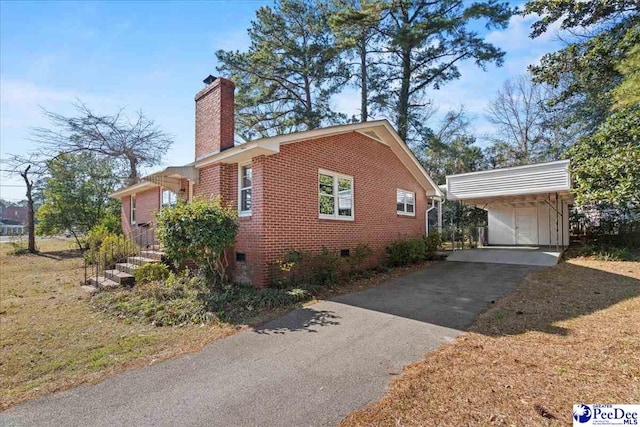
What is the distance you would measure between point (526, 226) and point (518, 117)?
53.3ft

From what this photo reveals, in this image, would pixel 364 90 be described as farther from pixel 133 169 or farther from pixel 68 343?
pixel 68 343

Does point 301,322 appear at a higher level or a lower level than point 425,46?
lower

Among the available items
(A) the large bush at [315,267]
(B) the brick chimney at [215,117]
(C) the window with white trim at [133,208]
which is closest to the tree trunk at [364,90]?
(B) the brick chimney at [215,117]

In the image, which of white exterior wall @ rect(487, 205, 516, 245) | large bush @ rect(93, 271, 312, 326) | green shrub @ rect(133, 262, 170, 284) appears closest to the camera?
large bush @ rect(93, 271, 312, 326)

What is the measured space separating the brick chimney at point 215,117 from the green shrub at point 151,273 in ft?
11.8

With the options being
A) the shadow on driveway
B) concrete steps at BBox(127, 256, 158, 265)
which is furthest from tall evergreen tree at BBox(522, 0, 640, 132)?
concrete steps at BBox(127, 256, 158, 265)

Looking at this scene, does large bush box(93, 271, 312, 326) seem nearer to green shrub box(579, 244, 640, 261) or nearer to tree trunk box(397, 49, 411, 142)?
green shrub box(579, 244, 640, 261)

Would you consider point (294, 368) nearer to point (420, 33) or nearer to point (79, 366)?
point (79, 366)

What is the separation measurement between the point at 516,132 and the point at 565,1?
1859cm

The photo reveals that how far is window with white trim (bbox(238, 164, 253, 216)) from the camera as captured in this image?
28.7ft

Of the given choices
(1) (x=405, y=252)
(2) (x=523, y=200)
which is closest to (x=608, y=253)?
(2) (x=523, y=200)

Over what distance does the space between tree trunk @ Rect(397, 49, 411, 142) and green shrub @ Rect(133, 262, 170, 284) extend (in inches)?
656

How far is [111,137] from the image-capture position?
22.4 meters

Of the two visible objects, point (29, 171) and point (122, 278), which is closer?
point (122, 278)
